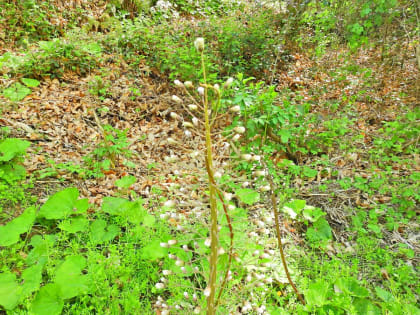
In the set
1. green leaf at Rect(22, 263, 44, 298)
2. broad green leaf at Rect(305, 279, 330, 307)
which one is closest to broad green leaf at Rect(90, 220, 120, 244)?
green leaf at Rect(22, 263, 44, 298)

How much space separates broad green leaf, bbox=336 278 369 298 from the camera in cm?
183

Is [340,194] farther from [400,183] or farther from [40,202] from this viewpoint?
[40,202]

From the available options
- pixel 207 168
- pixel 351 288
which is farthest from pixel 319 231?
pixel 207 168

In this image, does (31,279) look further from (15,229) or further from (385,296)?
(385,296)

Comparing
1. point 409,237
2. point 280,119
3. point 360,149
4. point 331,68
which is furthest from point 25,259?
point 331,68

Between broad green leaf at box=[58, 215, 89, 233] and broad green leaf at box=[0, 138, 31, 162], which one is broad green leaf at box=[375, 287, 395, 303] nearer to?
broad green leaf at box=[58, 215, 89, 233]

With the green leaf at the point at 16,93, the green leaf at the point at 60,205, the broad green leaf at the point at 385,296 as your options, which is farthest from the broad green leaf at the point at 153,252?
the green leaf at the point at 16,93

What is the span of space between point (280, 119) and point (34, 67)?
13.3 feet

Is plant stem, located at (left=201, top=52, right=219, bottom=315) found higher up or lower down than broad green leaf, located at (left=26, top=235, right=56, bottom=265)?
higher up

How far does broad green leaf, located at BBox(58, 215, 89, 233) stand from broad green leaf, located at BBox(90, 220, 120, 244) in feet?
0.22

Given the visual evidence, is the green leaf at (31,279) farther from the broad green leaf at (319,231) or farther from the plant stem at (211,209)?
the broad green leaf at (319,231)

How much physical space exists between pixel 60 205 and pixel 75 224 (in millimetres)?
238

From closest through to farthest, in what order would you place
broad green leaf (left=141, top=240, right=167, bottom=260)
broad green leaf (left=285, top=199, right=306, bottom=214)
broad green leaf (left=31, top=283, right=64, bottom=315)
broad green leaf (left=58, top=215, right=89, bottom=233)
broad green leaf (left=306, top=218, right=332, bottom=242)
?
broad green leaf (left=31, top=283, right=64, bottom=315), broad green leaf (left=141, top=240, right=167, bottom=260), broad green leaf (left=58, top=215, right=89, bottom=233), broad green leaf (left=306, top=218, right=332, bottom=242), broad green leaf (left=285, top=199, right=306, bottom=214)

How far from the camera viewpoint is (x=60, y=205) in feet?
7.38
